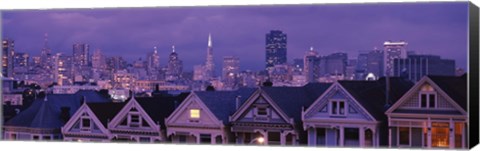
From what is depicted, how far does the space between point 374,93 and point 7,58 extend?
6381 mm

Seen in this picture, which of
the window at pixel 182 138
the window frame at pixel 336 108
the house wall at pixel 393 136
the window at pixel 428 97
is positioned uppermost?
the window at pixel 428 97

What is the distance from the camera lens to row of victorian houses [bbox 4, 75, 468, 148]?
54.5ft

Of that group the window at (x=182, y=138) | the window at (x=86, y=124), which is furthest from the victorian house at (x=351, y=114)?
the window at (x=86, y=124)

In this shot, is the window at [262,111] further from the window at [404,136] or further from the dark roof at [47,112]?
the dark roof at [47,112]

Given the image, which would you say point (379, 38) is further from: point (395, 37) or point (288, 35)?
point (288, 35)

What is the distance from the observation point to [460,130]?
16.4 meters

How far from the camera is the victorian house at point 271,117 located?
1780 centimetres

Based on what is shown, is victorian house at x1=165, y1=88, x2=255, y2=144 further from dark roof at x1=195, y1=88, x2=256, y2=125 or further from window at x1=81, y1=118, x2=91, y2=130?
window at x1=81, y1=118, x2=91, y2=130

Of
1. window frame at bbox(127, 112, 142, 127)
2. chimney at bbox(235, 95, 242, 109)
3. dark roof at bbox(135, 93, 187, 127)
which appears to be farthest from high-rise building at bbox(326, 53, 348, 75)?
window frame at bbox(127, 112, 142, 127)

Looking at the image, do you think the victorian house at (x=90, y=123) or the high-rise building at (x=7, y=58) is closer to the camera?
the high-rise building at (x=7, y=58)

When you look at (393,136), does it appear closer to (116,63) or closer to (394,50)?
(394,50)

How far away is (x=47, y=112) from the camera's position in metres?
19.7

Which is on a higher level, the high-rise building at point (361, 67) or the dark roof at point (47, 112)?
the high-rise building at point (361, 67)

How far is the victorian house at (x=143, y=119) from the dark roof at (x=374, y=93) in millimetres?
3085
